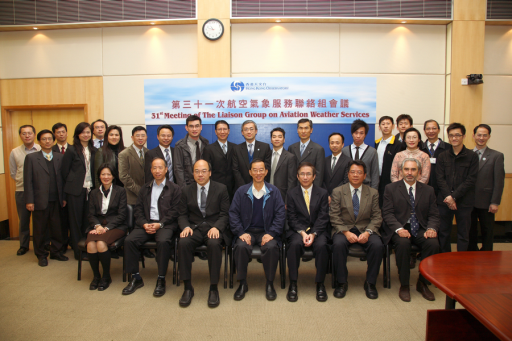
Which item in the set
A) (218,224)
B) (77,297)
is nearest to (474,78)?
(218,224)

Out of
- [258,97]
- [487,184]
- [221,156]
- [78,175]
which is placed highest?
[258,97]

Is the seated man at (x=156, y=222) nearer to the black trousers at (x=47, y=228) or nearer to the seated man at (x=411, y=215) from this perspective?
the black trousers at (x=47, y=228)

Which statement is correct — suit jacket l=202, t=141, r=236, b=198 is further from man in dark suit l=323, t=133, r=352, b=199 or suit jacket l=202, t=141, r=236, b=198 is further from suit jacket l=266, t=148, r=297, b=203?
man in dark suit l=323, t=133, r=352, b=199

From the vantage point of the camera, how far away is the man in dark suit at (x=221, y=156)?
3.71 meters

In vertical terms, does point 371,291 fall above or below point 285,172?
below

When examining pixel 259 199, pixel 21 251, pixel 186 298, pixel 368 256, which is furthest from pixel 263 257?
pixel 21 251

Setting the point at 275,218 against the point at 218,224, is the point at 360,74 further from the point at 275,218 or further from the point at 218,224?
the point at 218,224

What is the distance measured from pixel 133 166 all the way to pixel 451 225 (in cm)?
396

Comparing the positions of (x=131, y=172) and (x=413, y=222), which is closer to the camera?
(x=413, y=222)

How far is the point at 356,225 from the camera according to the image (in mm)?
3031

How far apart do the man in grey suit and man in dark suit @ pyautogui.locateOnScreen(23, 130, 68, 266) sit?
5.39 m

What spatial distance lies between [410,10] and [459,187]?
10.5 feet

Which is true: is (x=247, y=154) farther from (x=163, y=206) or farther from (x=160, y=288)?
(x=160, y=288)

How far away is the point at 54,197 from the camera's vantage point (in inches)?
150
